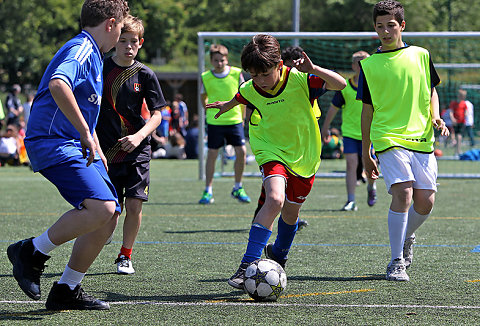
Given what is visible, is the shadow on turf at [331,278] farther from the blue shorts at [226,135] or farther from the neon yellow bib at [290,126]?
the blue shorts at [226,135]

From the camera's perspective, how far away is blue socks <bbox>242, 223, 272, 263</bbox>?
5.16 metres

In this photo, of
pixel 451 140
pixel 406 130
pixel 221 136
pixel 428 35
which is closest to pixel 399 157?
pixel 406 130

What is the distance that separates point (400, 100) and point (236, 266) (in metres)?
1.77

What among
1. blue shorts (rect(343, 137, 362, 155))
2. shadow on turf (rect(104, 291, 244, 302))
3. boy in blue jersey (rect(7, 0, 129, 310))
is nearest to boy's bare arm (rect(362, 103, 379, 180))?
shadow on turf (rect(104, 291, 244, 302))

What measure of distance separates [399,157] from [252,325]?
196 centimetres

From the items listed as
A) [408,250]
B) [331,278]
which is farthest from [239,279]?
[408,250]

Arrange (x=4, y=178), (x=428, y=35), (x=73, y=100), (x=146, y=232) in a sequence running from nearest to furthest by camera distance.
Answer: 1. (x=73, y=100)
2. (x=146, y=232)
3. (x=428, y=35)
4. (x=4, y=178)

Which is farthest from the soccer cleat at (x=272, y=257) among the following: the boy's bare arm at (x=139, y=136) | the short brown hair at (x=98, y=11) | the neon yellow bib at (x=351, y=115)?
the neon yellow bib at (x=351, y=115)

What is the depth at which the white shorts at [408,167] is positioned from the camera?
224 inches

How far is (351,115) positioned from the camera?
10.5m

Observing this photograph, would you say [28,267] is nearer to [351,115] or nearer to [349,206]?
[349,206]

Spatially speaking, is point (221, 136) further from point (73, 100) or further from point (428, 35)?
point (73, 100)

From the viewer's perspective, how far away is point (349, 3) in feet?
167

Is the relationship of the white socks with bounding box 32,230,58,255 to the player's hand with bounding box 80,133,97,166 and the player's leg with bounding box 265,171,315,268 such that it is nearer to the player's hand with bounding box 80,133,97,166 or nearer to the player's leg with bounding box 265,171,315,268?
the player's hand with bounding box 80,133,97,166
